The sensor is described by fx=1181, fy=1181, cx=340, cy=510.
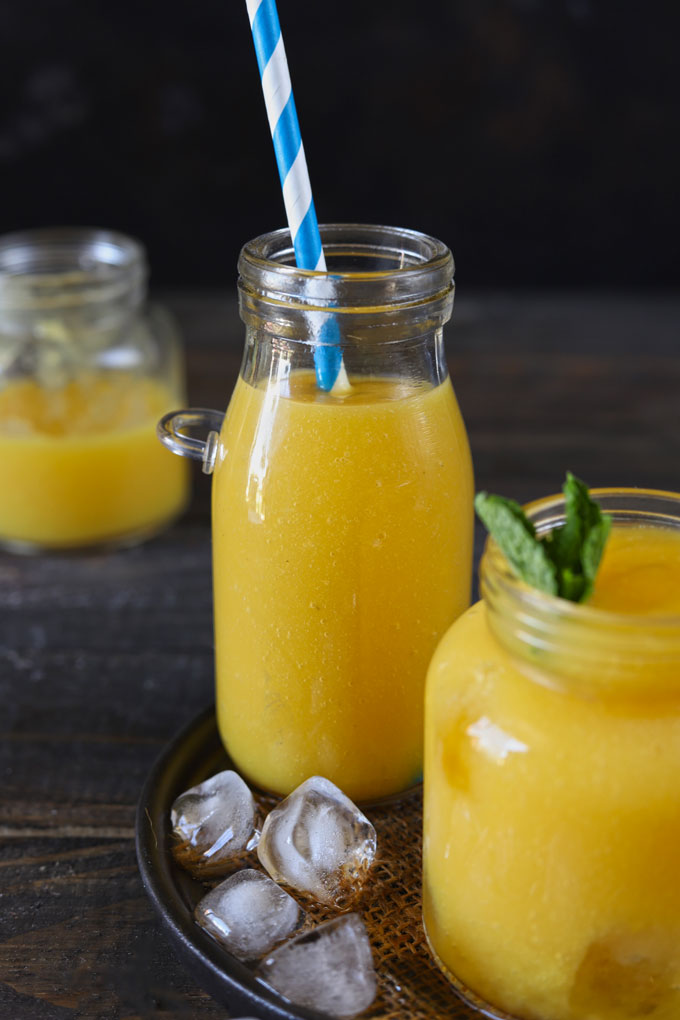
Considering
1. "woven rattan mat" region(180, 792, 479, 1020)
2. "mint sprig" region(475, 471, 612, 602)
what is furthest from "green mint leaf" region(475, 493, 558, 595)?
"woven rattan mat" region(180, 792, 479, 1020)

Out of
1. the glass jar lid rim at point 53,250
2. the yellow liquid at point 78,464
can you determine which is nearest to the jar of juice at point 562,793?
the yellow liquid at point 78,464

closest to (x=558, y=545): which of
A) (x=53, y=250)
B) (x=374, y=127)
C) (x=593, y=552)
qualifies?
(x=593, y=552)

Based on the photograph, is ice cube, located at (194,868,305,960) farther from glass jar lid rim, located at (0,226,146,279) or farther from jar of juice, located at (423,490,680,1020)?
glass jar lid rim, located at (0,226,146,279)

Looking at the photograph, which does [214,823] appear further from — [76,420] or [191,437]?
[76,420]

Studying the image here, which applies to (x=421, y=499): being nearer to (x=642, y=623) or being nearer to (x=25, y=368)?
(x=642, y=623)

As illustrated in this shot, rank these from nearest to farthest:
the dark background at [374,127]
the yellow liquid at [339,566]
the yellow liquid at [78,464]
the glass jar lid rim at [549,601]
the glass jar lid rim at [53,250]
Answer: the glass jar lid rim at [549,601] < the yellow liquid at [339,566] < the yellow liquid at [78,464] < the glass jar lid rim at [53,250] < the dark background at [374,127]

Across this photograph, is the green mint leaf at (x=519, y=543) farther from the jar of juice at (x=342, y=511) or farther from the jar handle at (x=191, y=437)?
the jar handle at (x=191, y=437)

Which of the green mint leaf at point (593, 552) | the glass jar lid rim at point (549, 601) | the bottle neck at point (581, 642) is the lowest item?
the bottle neck at point (581, 642)
